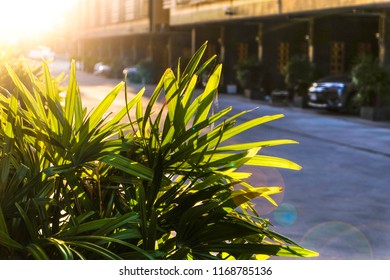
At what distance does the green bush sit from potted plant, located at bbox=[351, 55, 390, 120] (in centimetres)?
2647

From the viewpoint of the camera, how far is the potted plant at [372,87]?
2994 centimetres

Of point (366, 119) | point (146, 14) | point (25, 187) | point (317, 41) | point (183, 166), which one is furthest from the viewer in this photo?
point (146, 14)

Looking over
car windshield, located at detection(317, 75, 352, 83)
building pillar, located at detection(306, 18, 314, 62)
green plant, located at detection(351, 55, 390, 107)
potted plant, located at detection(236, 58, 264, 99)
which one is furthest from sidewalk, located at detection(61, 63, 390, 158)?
potted plant, located at detection(236, 58, 264, 99)

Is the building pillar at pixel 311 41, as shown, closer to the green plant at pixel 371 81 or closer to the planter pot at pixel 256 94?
the planter pot at pixel 256 94

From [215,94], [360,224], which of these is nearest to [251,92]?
[360,224]

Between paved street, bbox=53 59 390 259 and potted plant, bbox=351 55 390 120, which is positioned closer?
paved street, bbox=53 59 390 259

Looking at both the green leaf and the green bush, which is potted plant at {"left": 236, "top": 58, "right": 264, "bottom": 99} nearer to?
the green bush

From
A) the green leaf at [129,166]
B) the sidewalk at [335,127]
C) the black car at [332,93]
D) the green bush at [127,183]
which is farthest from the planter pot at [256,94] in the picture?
the green leaf at [129,166]

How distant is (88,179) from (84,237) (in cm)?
55

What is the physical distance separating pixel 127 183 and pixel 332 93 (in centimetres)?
2957

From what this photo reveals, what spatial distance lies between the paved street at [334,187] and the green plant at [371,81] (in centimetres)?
162

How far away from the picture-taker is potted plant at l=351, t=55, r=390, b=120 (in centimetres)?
2994
